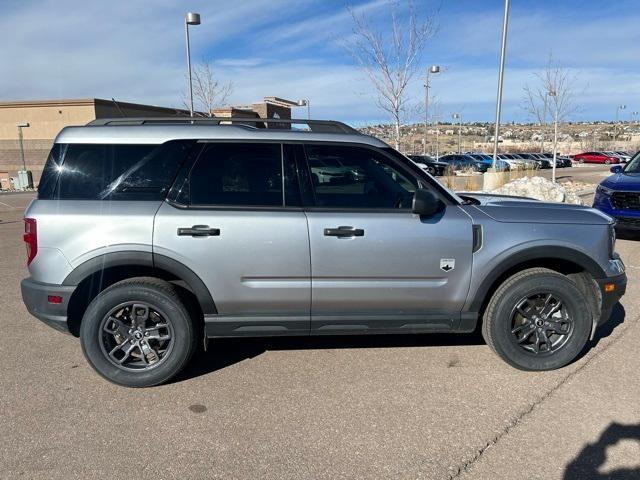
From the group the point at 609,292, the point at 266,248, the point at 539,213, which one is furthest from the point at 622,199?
the point at 266,248

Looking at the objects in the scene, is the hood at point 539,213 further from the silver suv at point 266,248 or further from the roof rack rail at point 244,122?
the roof rack rail at point 244,122

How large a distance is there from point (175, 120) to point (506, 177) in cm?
1555

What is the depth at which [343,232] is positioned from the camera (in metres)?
3.62

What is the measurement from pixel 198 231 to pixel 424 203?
162 centimetres

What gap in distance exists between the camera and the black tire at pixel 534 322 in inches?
150

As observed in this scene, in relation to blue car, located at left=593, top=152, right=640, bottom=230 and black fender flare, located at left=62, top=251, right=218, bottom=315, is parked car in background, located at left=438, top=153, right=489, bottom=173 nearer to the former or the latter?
blue car, located at left=593, top=152, right=640, bottom=230

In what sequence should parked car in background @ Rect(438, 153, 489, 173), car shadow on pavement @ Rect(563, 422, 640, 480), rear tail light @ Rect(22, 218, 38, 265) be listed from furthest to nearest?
parked car in background @ Rect(438, 153, 489, 173) < rear tail light @ Rect(22, 218, 38, 265) < car shadow on pavement @ Rect(563, 422, 640, 480)

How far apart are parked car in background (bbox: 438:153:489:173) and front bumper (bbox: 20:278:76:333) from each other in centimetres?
3466

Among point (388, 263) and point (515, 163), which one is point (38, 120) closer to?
point (515, 163)

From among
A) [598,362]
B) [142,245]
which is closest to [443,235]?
[598,362]

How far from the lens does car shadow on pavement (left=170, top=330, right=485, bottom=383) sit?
13.9 feet

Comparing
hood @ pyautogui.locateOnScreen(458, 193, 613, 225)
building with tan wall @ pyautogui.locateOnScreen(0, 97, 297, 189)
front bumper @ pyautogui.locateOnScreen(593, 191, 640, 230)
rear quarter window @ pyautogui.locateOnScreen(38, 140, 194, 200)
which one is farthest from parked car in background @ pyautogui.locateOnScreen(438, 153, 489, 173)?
rear quarter window @ pyautogui.locateOnScreen(38, 140, 194, 200)

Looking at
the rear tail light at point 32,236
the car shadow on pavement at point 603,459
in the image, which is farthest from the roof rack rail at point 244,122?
the car shadow on pavement at point 603,459

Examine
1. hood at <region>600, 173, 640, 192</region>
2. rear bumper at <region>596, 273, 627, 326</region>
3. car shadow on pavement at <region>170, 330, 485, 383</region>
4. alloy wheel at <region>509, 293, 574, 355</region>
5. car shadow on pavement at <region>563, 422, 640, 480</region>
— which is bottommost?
car shadow on pavement at <region>170, 330, 485, 383</region>
